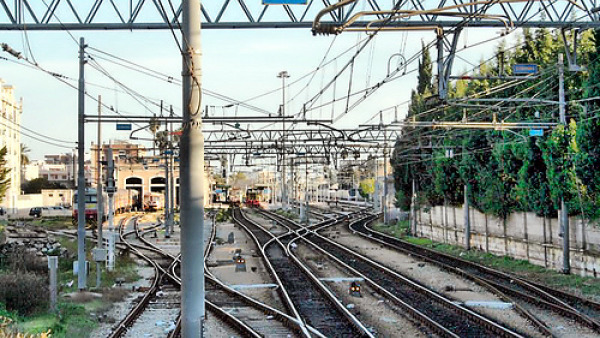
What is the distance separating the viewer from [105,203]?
51219 mm

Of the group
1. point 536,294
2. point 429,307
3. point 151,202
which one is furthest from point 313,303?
point 151,202

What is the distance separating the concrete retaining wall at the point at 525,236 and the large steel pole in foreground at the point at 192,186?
604 inches

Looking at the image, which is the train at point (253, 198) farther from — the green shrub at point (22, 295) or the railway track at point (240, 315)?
the green shrub at point (22, 295)

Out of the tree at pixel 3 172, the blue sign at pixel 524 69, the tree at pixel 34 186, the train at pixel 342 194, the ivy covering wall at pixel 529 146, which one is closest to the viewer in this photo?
the blue sign at pixel 524 69

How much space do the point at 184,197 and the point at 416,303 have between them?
31.5 feet

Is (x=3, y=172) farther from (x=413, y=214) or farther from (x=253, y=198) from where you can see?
(x=253, y=198)

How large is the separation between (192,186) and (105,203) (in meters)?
46.4

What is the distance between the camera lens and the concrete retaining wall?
64.3 ft

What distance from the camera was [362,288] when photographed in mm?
18234

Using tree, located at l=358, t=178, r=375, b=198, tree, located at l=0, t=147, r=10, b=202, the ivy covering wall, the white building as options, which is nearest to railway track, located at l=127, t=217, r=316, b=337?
the ivy covering wall

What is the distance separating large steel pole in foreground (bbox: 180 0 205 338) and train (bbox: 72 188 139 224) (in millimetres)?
31207

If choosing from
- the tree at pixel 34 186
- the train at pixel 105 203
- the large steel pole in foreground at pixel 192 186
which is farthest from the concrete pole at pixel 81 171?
the tree at pixel 34 186

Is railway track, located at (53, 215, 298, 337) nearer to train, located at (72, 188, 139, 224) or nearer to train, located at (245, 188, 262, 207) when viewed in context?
train, located at (72, 188, 139, 224)

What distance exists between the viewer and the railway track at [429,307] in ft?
39.6
